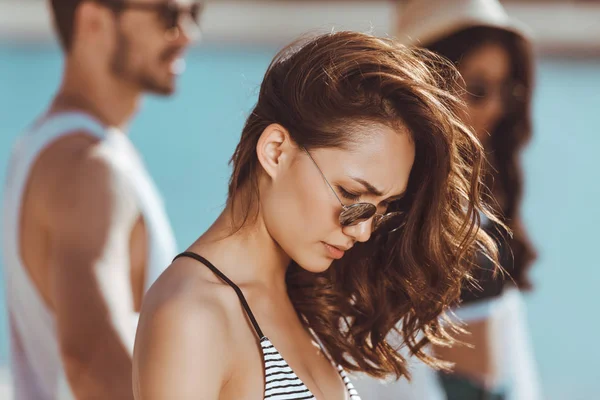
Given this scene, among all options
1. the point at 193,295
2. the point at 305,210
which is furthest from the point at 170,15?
the point at 193,295

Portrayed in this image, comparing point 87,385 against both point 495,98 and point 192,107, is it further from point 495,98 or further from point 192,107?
point 192,107

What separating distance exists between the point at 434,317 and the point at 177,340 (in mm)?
656

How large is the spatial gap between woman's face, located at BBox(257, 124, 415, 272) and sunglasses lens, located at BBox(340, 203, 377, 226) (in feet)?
0.04

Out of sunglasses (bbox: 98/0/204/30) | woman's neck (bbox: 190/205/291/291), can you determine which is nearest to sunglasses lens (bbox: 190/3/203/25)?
sunglasses (bbox: 98/0/204/30)

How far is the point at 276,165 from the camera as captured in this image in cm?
158

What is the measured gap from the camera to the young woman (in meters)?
1.45

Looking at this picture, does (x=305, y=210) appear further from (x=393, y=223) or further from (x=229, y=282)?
(x=393, y=223)

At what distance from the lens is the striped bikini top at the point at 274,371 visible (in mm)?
1517

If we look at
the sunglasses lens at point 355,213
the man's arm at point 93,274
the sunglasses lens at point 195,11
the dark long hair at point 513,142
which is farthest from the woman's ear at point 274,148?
the sunglasses lens at point 195,11

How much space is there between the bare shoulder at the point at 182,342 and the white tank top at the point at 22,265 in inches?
29.9

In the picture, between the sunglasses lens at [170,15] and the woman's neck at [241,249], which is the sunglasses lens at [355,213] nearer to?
the woman's neck at [241,249]

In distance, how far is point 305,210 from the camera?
5.15 ft

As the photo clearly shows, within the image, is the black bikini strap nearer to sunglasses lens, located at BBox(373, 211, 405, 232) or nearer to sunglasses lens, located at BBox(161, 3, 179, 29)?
sunglasses lens, located at BBox(373, 211, 405, 232)

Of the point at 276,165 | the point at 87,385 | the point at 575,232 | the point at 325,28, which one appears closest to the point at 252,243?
the point at 276,165
